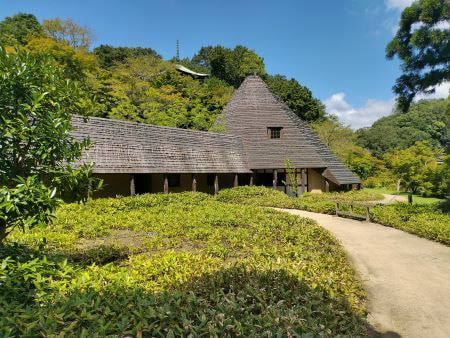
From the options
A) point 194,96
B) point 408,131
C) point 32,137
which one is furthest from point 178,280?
point 408,131

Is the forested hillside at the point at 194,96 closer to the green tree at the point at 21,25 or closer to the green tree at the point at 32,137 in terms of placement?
the green tree at the point at 21,25

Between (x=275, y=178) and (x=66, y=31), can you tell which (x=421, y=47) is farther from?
(x=66, y=31)

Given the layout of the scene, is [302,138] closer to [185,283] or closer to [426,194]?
[426,194]

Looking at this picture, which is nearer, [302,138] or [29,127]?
[29,127]

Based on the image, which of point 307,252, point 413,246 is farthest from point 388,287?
point 413,246

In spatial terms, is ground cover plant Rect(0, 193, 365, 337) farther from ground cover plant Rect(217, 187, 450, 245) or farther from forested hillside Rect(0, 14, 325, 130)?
forested hillside Rect(0, 14, 325, 130)

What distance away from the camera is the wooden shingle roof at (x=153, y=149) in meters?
18.2

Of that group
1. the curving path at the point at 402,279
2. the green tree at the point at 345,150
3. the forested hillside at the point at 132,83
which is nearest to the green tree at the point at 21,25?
the forested hillside at the point at 132,83

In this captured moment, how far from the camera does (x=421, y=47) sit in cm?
1471

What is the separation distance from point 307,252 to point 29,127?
6689 mm

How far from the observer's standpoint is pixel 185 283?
18.9ft

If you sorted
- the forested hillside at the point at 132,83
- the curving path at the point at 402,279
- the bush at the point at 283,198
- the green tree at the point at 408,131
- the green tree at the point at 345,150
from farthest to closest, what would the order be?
the green tree at the point at 408,131
the green tree at the point at 345,150
the forested hillside at the point at 132,83
the bush at the point at 283,198
the curving path at the point at 402,279

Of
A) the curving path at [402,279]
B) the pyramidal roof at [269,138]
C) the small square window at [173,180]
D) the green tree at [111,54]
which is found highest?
the green tree at [111,54]

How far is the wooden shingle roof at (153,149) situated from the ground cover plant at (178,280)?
6255mm
